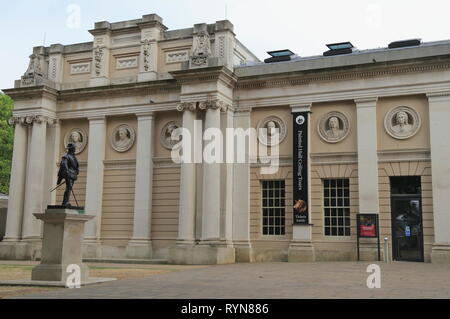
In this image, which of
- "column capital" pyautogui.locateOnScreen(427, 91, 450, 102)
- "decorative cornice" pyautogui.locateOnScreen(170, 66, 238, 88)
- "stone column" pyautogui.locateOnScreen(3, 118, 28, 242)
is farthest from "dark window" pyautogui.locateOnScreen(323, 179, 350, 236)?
"stone column" pyautogui.locateOnScreen(3, 118, 28, 242)

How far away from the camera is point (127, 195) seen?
28.3 meters

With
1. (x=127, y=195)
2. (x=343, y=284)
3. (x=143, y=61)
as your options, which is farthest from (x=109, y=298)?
(x=143, y=61)

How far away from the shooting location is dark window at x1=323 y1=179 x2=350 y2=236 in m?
24.5

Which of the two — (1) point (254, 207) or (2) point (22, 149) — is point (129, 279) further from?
(2) point (22, 149)

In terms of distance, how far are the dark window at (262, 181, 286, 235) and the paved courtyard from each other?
7566mm

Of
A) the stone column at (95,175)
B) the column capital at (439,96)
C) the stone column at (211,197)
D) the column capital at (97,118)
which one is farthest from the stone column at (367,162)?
the stone column at (95,175)

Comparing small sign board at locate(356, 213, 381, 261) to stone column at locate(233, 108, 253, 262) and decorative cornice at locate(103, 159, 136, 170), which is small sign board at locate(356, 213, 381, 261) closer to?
stone column at locate(233, 108, 253, 262)

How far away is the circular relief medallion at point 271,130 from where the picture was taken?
26.1 meters

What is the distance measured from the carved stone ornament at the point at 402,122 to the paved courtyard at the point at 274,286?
7.60m

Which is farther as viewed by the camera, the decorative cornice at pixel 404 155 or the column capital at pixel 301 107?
the column capital at pixel 301 107

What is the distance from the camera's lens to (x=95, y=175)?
94.3 feet

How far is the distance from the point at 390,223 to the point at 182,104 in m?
11.1

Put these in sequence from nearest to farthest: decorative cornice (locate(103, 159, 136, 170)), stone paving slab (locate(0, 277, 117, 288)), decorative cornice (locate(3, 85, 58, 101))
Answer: stone paving slab (locate(0, 277, 117, 288))
decorative cornice (locate(103, 159, 136, 170))
decorative cornice (locate(3, 85, 58, 101))

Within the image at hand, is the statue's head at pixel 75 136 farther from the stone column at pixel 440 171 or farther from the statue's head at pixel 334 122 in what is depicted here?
the stone column at pixel 440 171
